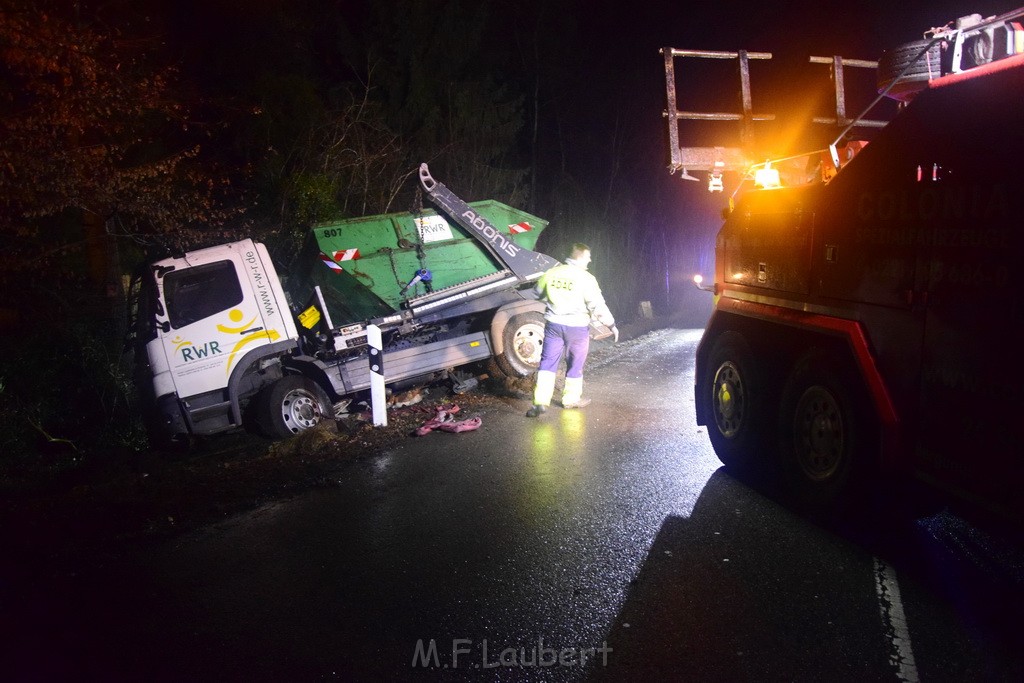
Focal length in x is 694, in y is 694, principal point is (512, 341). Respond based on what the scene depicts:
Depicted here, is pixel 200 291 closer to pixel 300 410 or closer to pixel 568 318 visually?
pixel 300 410

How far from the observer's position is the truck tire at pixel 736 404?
491cm

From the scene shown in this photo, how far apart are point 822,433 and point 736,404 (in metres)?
1.04

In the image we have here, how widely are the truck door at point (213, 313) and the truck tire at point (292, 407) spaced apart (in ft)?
1.58

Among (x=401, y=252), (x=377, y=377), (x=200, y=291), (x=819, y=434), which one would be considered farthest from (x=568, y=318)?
(x=200, y=291)

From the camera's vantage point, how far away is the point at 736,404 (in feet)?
17.2

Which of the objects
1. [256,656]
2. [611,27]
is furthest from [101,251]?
[611,27]

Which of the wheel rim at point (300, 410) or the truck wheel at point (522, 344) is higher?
the truck wheel at point (522, 344)

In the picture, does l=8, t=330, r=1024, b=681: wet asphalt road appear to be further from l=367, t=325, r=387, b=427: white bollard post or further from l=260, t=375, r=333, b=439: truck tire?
l=260, t=375, r=333, b=439: truck tire

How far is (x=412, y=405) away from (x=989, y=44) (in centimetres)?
632

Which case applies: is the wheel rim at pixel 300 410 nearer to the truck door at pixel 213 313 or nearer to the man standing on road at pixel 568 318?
the truck door at pixel 213 313

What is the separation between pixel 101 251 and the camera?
377 inches

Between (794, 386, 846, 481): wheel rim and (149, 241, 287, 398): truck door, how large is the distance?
527cm

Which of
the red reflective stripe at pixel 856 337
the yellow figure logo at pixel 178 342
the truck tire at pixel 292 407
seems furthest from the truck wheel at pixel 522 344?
the red reflective stripe at pixel 856 337

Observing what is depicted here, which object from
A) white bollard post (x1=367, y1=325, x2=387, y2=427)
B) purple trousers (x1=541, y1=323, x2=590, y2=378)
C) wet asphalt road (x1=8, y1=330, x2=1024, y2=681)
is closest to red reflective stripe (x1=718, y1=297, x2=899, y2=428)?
wet asphalt road (x1=8, y1=330, x2=1024, y2=681)
